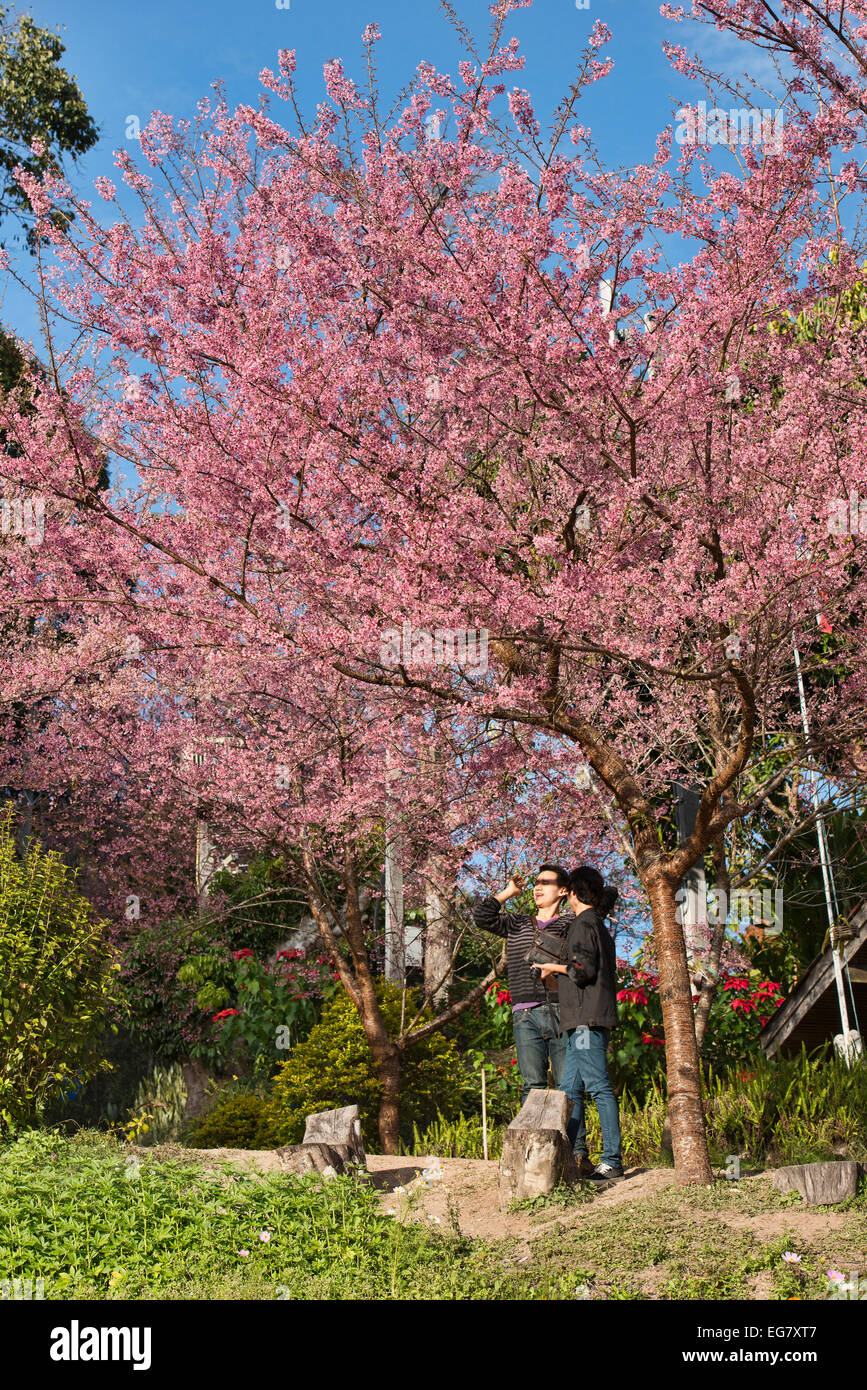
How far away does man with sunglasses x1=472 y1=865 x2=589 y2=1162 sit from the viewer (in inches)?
311

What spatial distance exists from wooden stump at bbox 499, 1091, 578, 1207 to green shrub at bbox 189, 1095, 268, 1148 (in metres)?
4.12

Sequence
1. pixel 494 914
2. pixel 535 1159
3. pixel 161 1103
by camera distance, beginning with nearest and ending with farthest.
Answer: pixel 535 1159
pixel 494 914
pixel 161 1103

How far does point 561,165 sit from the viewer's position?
6.60 m

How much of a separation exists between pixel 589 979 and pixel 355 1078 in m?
3.78

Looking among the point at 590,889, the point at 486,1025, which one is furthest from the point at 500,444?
the point at 486,1025

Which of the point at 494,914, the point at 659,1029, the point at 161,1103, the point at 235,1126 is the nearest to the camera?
the point at 494,914

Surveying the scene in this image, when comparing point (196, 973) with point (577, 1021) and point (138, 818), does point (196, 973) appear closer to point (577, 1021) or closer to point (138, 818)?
point (138, 818)

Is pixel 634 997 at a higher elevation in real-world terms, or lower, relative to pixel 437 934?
lower

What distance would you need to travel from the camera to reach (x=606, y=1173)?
710 cm

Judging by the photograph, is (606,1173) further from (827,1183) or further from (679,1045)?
(827,1183)

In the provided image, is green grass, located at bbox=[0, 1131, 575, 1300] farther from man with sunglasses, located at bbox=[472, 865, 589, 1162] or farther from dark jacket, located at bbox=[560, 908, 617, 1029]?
man with sunglasses, located at bbox=[472, 865, 589, 1162]

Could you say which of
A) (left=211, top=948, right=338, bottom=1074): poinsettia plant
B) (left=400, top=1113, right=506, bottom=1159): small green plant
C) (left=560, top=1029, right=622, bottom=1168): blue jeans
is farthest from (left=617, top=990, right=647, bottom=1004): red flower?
(left=560, top=1029, right=622, bottom=1168): blue jeans

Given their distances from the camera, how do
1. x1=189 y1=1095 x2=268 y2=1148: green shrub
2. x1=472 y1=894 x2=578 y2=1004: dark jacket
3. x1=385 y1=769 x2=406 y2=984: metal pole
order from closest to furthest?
1. x1=472 y1=894 x2=578 y2=1004: dark jacket
2. x1=189 y1=1095 x2=268 y2=1148: green shrub
3. x1=385 y1=769 x2=406 y2=984: metal pole

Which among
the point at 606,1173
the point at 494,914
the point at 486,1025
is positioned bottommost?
the point at 606,1173
